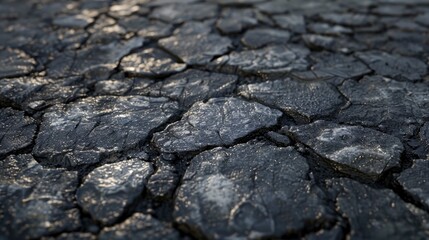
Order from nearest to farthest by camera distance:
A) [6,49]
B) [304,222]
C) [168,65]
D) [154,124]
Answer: [304,222] → [154,124] → [168,65] → [6,49]

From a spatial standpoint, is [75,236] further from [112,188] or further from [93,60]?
[93,60]

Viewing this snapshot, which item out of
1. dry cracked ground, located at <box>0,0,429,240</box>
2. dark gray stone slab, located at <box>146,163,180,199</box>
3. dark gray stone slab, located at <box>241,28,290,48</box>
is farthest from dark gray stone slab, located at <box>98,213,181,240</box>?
dark gray stone slab, located at <box>241,28,290,48</box>

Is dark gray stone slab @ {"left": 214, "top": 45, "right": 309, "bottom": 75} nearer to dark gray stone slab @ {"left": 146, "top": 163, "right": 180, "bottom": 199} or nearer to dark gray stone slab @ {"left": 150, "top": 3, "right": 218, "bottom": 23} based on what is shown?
dark gray stone slab @ {"left": 150, "top": 3, "right": 218, "bottom": 23}

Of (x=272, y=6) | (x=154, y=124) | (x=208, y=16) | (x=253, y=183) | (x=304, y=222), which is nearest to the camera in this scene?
(x=304, y=222)

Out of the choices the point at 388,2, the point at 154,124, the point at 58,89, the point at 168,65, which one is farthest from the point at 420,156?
the point at 388,2

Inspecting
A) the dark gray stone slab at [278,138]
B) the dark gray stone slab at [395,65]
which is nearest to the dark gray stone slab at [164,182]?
the dark gray stone slab at [278,138]

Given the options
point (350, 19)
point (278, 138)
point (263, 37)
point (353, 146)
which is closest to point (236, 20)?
point (263, 37)

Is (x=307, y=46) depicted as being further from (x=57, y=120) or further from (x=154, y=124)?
(x=57, y=120)

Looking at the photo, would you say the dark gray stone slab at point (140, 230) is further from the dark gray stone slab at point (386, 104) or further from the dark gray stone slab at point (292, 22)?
the dark gray stone slab at point (292, 22)
